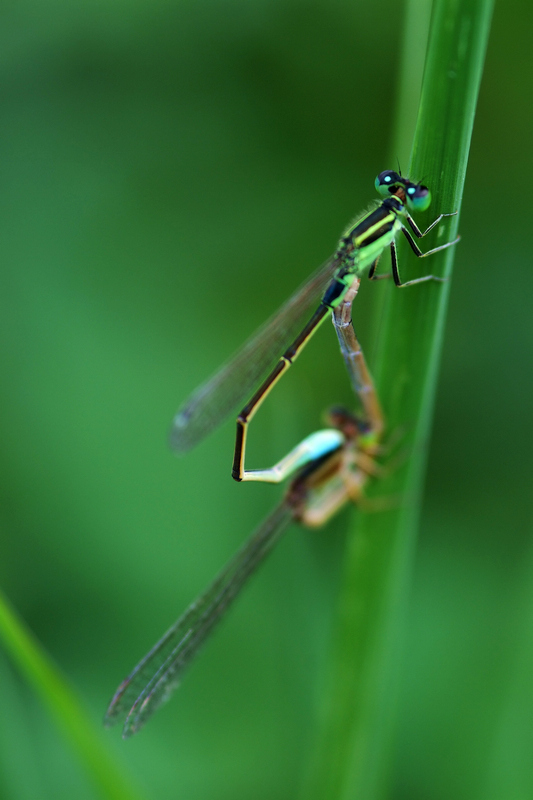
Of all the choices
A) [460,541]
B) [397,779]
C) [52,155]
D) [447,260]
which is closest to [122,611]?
[397,779]

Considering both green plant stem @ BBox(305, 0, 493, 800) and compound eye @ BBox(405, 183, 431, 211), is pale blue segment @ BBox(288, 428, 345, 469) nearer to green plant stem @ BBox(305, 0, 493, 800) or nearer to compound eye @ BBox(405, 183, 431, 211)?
green plant stem @ BBox(305, 0, 493, 800)

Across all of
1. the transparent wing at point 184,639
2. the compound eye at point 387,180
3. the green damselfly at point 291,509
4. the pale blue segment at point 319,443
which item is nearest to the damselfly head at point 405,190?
the compound eye at point 387,180

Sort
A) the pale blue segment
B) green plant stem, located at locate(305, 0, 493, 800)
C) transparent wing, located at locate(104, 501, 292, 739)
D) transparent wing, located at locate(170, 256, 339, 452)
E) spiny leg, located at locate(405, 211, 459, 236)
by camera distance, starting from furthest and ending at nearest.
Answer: the pale blue segment → transparent wing, located at locate(170, 256, 339, 452) → transparent wing, located at locate(104, 501, 292, 739) → green plant stem, located at locate(305, 0, 493, 800) → spiny leg, located at locate(405, 211, 459, 236)

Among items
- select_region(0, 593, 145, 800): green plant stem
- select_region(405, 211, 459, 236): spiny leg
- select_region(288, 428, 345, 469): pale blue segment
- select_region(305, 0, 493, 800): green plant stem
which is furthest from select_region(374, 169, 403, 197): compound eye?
select_region(0, 593, 145, 800): green plant stem

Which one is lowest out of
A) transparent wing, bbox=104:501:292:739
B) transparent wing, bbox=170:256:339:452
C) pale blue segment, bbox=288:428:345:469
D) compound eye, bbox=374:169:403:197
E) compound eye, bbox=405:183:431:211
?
transparent wing, bbox=104:501:292:739

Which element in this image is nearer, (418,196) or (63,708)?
(63,708)

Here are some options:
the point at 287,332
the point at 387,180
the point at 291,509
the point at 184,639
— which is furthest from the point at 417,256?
the point at 184,639

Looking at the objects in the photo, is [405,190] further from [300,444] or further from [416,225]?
[300,444]
